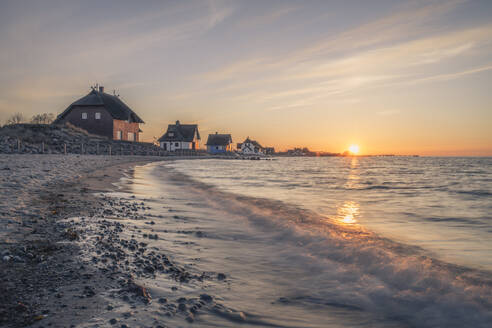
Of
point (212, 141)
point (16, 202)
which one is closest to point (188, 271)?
point (16, 202)

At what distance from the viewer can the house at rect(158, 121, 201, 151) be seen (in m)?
78.9

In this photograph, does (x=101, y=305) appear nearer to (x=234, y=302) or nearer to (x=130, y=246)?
(x=234, y=302)

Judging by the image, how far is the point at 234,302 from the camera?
3.03 m

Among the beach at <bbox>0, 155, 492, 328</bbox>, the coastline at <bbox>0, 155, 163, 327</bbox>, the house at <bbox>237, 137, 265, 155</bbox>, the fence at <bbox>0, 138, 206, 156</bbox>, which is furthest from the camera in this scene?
the house at <bbox>237, 137, 265, 155</bbox>

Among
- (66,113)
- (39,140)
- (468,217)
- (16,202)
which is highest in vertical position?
(66,113)

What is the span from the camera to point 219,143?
99250mm

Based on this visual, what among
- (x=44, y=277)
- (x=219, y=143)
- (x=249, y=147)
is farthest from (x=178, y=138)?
(x=44, y=277)

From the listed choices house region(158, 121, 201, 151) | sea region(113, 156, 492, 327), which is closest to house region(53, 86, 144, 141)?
house region(158, 121, 201, 151)

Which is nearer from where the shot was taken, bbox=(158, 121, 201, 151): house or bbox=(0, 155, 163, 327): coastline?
bbox=(0, 155, 163, 327): coastline

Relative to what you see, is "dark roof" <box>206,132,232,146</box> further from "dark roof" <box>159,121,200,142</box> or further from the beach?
the beach

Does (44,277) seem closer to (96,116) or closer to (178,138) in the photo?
(96,116)

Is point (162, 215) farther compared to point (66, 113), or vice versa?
point (66, 113)

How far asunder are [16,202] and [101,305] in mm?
5178

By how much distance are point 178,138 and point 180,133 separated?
175 cm
